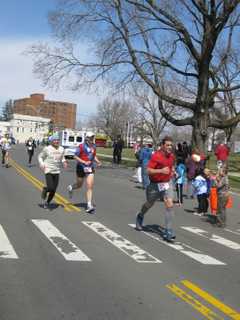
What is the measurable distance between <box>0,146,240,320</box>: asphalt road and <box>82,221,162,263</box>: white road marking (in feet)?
0.05

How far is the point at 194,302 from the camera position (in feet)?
19.0

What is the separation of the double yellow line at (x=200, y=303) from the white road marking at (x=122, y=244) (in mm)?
1262

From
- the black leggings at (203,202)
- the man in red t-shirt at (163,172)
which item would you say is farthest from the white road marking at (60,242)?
the black leggings at (203,202)

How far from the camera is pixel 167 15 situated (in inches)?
1114

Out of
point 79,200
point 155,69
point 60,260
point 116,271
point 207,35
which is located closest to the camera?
point 116,271

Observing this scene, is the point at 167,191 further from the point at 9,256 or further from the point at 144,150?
the point at 144,150

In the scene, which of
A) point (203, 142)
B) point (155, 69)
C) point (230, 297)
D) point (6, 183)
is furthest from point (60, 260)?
point (155, 69)

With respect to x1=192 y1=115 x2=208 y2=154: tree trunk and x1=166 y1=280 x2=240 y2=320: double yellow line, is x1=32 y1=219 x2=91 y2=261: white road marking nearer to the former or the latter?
x1=166 y1=280 x2=240 y2=320: double yellow line

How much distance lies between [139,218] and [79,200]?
4.88 metres

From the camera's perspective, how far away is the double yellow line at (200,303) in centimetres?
540

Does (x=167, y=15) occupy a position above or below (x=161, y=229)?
above

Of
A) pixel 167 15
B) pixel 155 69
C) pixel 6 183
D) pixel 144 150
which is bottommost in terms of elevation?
pixel 6 183

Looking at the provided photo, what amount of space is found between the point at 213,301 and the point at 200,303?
0.19 meters

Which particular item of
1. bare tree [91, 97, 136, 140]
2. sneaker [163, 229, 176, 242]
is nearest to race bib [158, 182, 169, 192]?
sneaker [163, 229, 176, 242]
